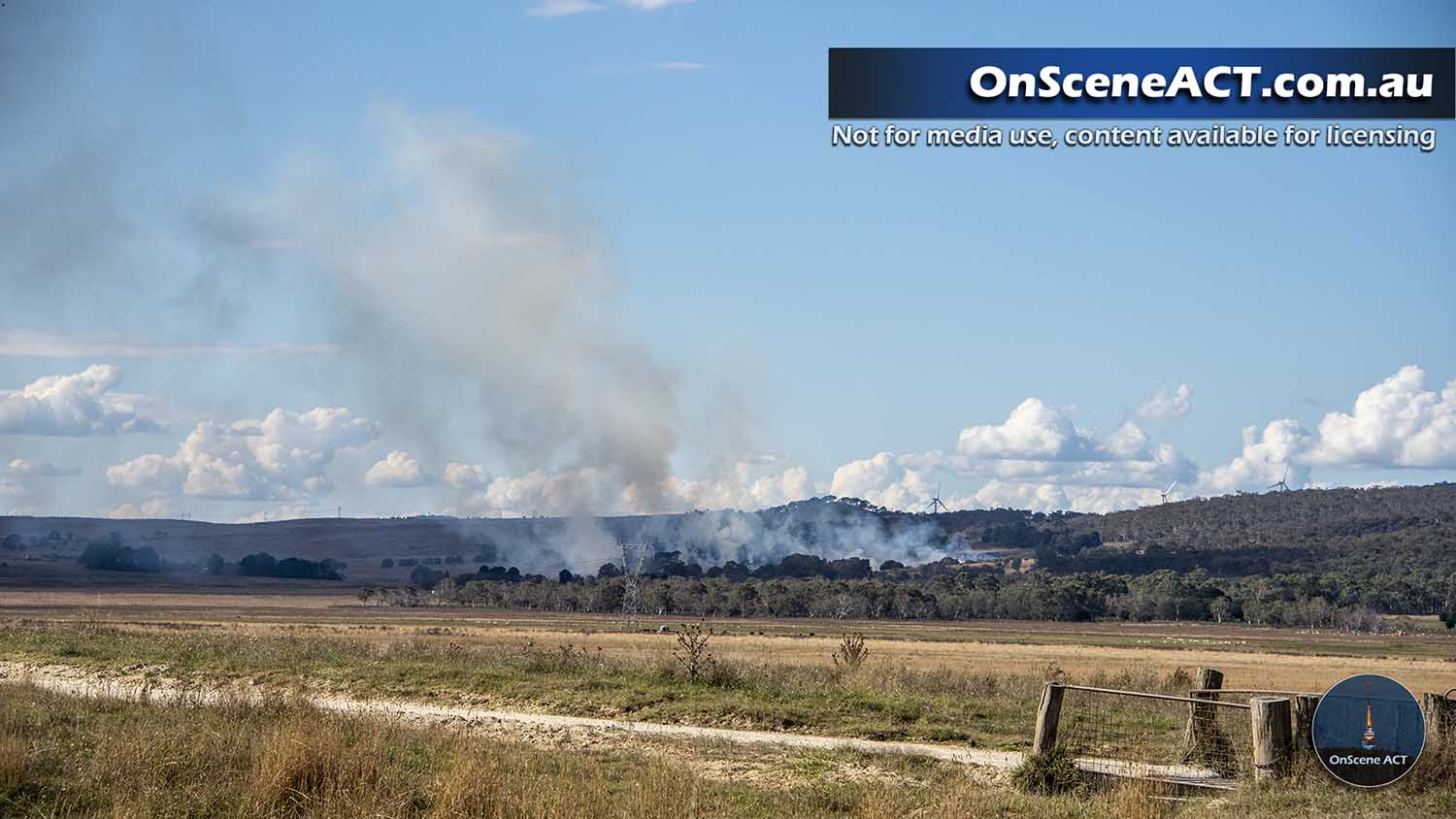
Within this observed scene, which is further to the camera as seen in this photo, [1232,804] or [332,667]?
[332,667]

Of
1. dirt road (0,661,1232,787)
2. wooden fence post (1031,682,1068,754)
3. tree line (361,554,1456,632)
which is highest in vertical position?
wooden fence post (1031,682,1068,754)

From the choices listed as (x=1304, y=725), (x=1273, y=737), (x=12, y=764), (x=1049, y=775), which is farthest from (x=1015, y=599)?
(x=12, y=764)

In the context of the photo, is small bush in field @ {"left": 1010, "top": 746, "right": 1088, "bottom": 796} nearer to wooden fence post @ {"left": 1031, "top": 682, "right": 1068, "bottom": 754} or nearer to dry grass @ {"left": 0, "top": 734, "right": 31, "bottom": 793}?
wooden fence post @ {"left": 1031, "top": 682, "right": 1068, "bottom": 754}

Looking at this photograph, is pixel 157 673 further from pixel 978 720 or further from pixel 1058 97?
pixel 1058 97

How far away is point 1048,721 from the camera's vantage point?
1800 cm

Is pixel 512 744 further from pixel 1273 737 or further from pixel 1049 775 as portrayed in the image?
pixel 1273 737

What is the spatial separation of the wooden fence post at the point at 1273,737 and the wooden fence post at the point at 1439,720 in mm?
1680

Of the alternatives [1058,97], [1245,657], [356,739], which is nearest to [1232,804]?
[356,739]

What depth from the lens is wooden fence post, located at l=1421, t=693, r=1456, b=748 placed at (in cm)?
1716

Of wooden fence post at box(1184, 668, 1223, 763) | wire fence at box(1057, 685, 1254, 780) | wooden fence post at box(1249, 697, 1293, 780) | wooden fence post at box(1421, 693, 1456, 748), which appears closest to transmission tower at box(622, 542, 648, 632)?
wire fence at box(1057, 685, 1254, 780)

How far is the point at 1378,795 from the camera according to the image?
16.2 metres

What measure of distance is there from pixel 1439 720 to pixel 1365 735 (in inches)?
84.0

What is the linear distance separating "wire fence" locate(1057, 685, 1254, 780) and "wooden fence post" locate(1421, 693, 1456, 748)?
2134 mm

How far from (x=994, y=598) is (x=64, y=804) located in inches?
5494
